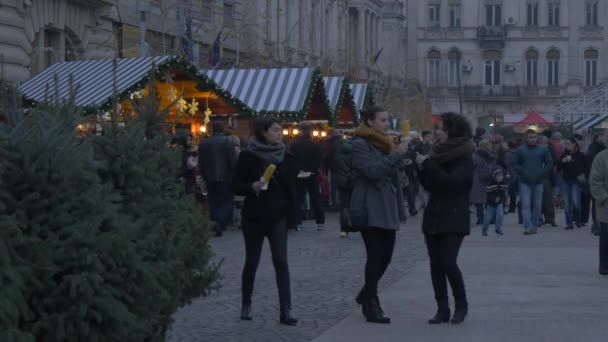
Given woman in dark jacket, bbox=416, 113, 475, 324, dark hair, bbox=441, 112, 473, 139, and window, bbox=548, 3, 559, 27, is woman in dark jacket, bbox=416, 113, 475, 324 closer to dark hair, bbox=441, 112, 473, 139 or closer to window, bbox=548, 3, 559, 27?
dark hair, bbox=441, 112, 473, 139

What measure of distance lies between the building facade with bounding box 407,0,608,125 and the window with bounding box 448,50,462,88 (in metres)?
0.07

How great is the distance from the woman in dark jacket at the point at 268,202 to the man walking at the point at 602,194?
14.8ft

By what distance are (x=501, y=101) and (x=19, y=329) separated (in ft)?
262

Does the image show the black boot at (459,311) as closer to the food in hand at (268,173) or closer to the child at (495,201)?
the food in hand at (268,173)

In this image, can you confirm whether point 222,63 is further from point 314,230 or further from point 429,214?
point 429,214

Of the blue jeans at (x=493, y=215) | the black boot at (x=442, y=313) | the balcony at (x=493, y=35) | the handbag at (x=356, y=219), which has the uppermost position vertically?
the balcony at (x=493, y=35)

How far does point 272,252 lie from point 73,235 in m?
4.36

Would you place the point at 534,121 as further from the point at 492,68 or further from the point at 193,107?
the point at 492,68

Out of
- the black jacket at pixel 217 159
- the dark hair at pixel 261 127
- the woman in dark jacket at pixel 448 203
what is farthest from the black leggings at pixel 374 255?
the black jacket at pixel 217 159

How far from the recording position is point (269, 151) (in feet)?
31.6

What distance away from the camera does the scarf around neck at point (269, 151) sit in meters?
9.58

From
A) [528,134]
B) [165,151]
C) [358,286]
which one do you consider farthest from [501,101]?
[165,151]

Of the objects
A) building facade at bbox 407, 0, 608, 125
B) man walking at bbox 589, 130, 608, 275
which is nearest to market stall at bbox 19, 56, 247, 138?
man walking at bbox 589, 130, 608, 275

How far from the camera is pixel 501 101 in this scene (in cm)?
8306
